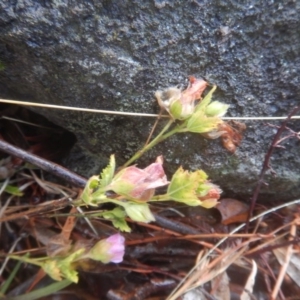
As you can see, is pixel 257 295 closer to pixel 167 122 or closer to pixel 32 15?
pixel 167 122

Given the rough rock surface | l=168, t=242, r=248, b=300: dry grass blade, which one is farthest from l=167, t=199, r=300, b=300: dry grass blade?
the rough rock surface

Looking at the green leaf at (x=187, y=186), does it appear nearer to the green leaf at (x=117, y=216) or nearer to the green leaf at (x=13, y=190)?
the green leaf at (x=117, y=216)

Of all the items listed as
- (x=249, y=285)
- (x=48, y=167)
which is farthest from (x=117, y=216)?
(x=249, y=285)

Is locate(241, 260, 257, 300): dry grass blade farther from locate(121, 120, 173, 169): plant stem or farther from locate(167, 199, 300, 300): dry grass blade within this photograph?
locate(121, 120, 173, 169): plant stem

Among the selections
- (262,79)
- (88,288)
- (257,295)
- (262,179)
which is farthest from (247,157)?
(88,288)

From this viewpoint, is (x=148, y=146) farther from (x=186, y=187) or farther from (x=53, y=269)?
(x=53, y=269)

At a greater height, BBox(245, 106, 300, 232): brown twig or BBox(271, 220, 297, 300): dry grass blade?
BBox(245, 106, 300, 232): brown twig
